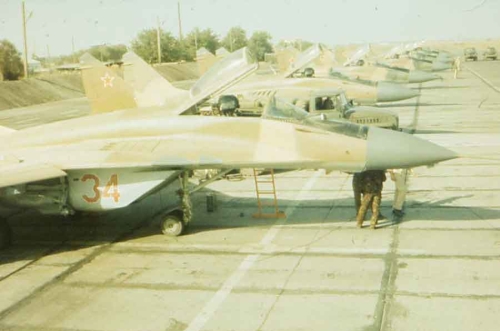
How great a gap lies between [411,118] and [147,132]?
20.4m

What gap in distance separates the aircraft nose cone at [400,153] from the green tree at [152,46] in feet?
255

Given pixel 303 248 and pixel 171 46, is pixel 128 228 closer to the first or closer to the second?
pixel 303 248

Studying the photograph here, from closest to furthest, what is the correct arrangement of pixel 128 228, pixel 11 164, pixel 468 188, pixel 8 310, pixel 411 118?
pixel 8 310, pixel 11 164, pixel 128 228, pixel 468 188, pixel 411 118

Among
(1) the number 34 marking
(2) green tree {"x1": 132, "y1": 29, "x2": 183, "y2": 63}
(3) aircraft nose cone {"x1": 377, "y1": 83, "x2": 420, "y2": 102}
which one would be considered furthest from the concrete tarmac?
(2) green tree {"x1": 132, "y1": 29, "x2": 183, "y2": 63}

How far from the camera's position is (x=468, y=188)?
13.6m

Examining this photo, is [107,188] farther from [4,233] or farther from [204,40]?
[204,40]

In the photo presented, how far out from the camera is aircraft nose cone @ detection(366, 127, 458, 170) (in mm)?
9755

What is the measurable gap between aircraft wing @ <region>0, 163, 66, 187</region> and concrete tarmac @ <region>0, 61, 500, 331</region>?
4.75 ft

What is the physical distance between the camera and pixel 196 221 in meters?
11.8

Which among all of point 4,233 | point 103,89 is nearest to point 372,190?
point 4,233

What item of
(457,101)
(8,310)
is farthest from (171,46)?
(8,310)

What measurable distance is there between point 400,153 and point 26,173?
21.1 ft

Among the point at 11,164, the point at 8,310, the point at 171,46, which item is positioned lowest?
the point at 8,310

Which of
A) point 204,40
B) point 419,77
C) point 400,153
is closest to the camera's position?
point 400,153
